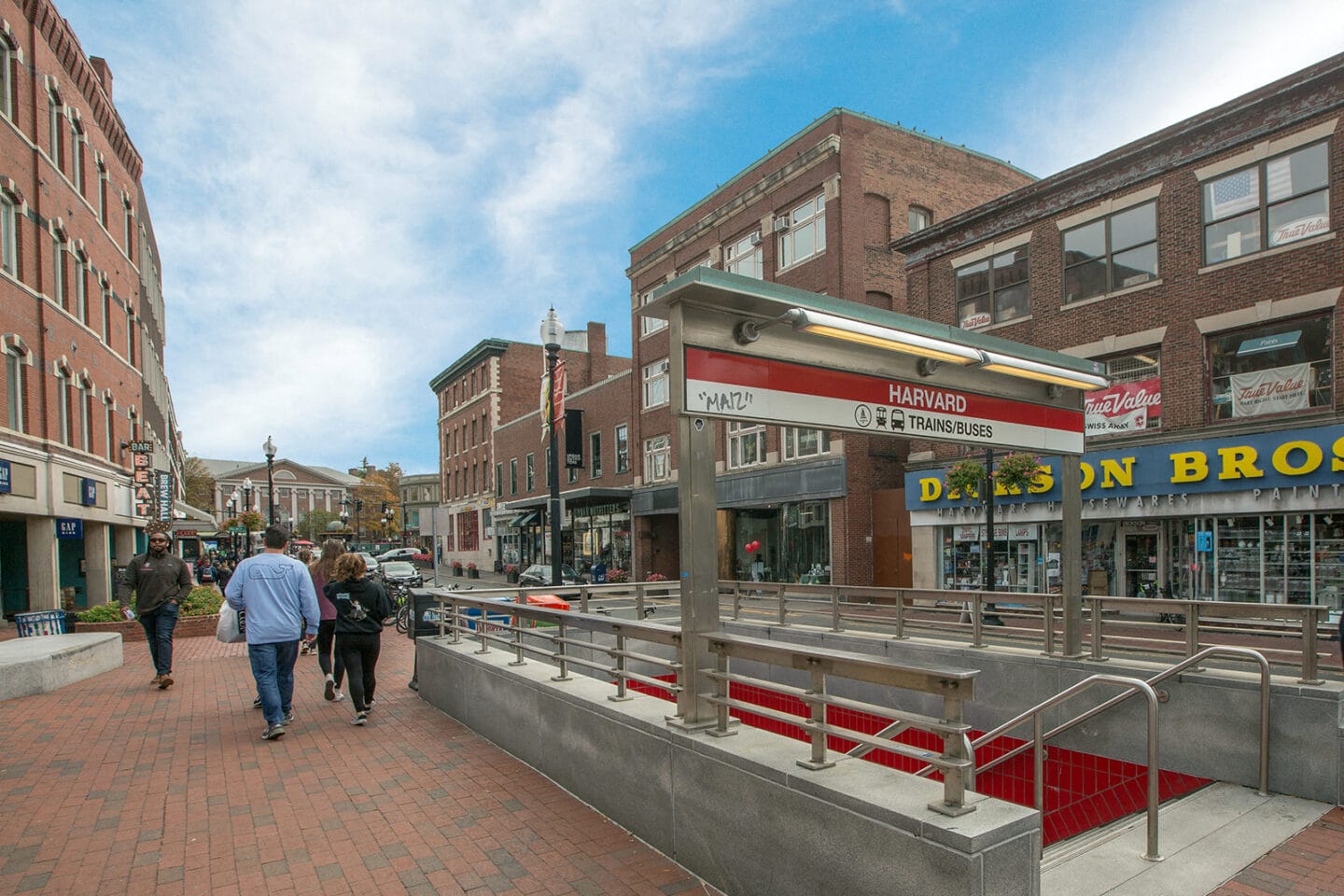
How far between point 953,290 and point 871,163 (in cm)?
572

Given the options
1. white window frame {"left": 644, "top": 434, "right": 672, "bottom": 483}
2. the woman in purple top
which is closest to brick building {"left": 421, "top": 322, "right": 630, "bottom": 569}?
white window frame {"left": 644, "top": 434, "right": 672, "bottom": 483}

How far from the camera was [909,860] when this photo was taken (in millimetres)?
3215

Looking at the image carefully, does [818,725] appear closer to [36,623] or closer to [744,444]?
[36,623]

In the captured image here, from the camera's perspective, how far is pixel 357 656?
808 cm

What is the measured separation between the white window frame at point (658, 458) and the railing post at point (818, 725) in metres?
28.2

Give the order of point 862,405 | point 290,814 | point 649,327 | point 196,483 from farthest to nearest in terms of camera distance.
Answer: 1. point 196,483
2. point 649,327
3. point 862,405
4. point 290,814

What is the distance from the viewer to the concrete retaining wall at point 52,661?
30.9 feet

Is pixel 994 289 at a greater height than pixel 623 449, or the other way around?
pixel 994 289

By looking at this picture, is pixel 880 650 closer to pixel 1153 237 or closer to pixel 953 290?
pixel 1153 237

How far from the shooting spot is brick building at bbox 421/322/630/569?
48.6 meters

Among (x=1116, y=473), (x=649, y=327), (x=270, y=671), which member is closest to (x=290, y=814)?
(x=270, y=671)

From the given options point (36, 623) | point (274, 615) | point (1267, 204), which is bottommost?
point (36, 623)

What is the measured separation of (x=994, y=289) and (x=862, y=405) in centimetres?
1764

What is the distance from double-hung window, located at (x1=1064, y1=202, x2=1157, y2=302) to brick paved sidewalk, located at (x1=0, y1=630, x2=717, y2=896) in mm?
17253
